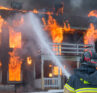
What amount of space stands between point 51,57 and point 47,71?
2.15 metres

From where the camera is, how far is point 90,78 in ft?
6.73

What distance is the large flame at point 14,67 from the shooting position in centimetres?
1601

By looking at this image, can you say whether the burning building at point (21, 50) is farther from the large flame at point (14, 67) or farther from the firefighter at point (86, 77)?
the firefighter at point (86, 77)

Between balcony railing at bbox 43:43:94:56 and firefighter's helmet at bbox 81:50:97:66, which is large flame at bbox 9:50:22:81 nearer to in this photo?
balcony railing at bbox 43:43:94:56

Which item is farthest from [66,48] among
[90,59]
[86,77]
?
[86,77]

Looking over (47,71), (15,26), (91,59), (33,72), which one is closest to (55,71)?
(47,71)

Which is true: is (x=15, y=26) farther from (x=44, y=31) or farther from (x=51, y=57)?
(x=51, y=57)

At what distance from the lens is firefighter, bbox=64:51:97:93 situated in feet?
6.89

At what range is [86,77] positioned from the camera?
6.84 ft

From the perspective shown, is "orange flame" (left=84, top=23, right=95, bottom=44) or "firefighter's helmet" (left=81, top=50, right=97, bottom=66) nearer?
"firefighter's helmet" (left=81, top=50, right=97, bottom=66)

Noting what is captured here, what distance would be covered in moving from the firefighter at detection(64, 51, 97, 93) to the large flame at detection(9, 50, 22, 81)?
14.0 metres

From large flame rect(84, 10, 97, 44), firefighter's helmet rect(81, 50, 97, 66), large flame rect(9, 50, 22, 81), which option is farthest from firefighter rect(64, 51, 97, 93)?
large flame rect(84, 10, 97, 44)

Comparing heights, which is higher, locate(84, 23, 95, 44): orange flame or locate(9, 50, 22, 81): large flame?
locate(84, 23, 95, 44): orange flame

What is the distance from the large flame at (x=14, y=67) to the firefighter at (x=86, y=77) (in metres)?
14.0
